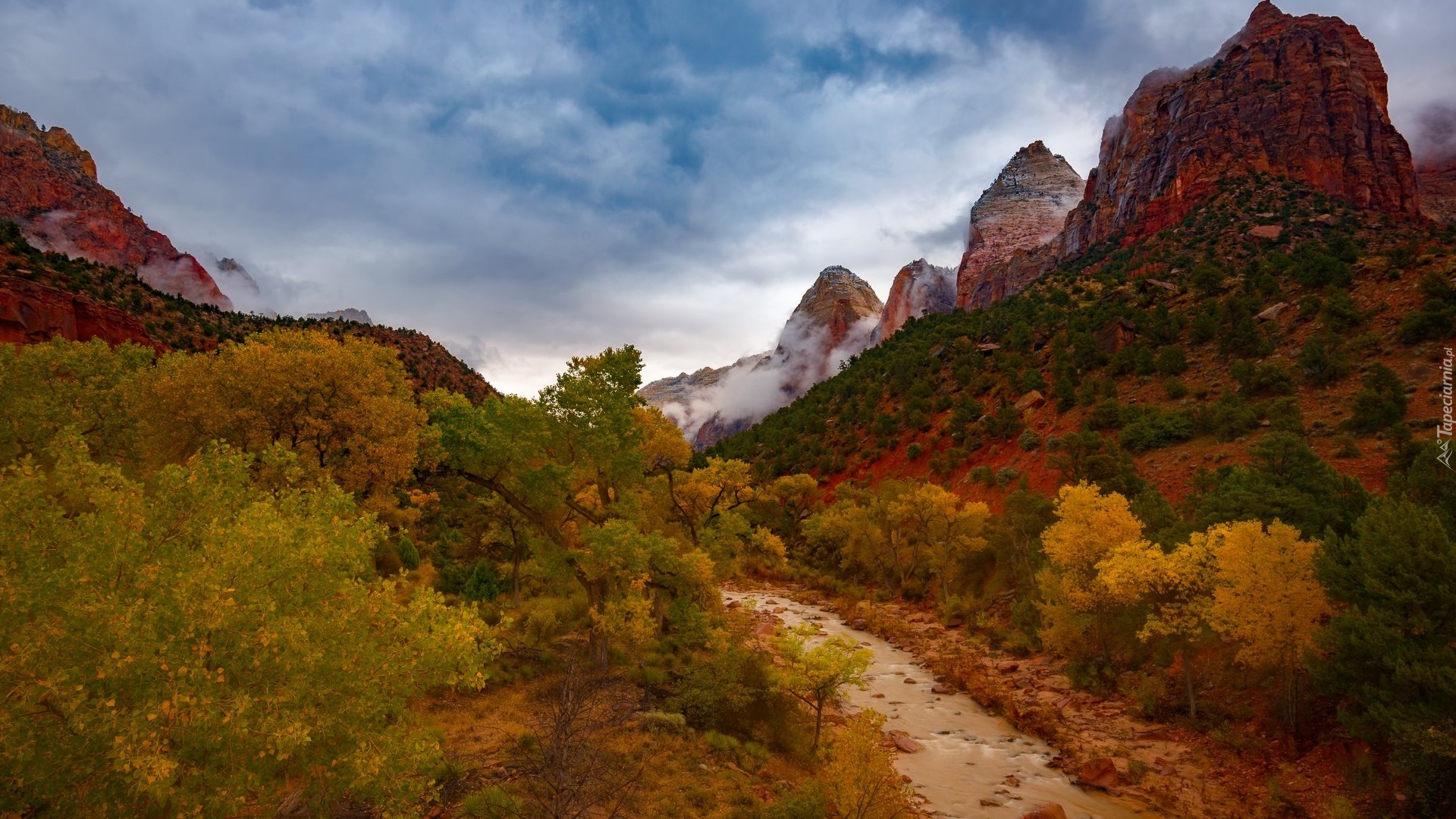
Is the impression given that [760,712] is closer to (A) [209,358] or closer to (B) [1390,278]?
(A) [209,358]

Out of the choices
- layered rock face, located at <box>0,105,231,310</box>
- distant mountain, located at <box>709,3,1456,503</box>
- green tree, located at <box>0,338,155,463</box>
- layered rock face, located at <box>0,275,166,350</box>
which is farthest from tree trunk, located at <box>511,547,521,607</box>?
layered rock face, located at <box>0,105,231,310</box>

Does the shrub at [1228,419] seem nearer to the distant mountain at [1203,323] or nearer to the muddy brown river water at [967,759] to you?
the distant mountain at [1203,323]

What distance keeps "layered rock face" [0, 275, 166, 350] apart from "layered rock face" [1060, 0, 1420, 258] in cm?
12412

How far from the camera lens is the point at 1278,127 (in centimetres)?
8988

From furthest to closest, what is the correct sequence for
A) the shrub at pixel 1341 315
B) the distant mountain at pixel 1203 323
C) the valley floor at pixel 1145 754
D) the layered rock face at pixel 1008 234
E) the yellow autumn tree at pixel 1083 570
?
the layered rock face at pixel 1008 234 → the shrub at pixel 1341 315 → the distant mountain at pixel 1203 323 → the yellow autumn tree at pixel 1083 570 → the valley floor at pixel 1145 754

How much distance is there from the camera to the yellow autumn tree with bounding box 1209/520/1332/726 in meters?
19.2

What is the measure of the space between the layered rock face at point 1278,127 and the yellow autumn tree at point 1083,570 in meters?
85.1

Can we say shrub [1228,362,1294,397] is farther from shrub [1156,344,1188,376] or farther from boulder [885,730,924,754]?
boulder [885,730,924,754]

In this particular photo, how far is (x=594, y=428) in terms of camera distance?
22031 millimetres

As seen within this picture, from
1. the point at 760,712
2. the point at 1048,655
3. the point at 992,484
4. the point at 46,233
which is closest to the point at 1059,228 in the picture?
the point at 992,484

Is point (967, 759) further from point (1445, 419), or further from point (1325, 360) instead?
point (1325, 360)

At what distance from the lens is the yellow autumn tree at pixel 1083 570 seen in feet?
89.1

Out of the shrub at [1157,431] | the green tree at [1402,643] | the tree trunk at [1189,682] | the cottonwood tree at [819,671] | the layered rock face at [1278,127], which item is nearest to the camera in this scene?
the green tree at [1402,643]

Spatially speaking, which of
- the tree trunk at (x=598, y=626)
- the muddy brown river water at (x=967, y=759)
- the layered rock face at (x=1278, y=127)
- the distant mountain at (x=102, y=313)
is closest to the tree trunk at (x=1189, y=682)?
the muddy brown river water at (x=967, y=759)
